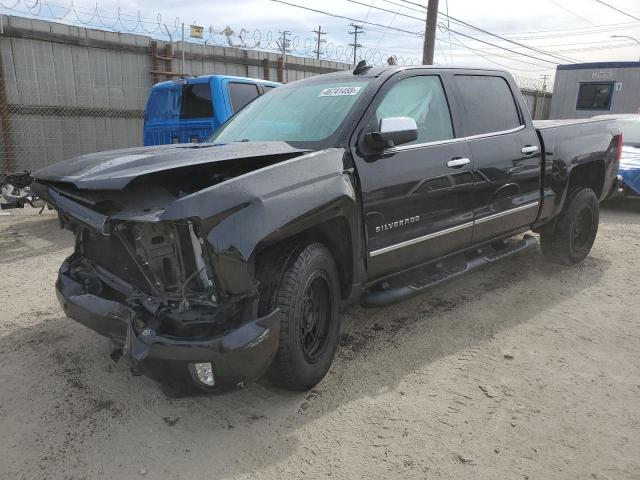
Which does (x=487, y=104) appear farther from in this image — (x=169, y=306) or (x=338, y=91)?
(x=169, y=306)

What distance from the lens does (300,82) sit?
13.9ft

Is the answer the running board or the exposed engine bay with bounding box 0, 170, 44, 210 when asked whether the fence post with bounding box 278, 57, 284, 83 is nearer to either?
the exposed engine bay with bounding box 0, 170, 44, 210

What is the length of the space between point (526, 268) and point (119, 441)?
4444 millimetres

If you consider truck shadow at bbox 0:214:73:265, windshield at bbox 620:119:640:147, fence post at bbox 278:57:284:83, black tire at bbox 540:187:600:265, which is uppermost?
fence post at bbox 278:57:284:83

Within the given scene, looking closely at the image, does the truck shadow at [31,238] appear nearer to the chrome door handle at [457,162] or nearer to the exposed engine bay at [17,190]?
the exposed engine bay at [17,190]

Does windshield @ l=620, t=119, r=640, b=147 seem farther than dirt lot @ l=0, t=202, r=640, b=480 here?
Yes

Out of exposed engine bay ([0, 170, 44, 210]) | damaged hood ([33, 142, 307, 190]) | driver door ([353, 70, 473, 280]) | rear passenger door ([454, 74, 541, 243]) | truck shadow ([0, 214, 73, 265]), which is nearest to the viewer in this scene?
damaged hood ([33, 142, 307, 190])

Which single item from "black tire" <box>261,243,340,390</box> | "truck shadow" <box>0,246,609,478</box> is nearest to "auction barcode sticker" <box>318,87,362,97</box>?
"black tire" <box>261,243,340,390</box>

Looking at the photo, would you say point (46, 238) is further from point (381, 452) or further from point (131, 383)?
point (381, 452)

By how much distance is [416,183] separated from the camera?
358 cm

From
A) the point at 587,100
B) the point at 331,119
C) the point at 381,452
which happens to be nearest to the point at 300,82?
the point at 331,119

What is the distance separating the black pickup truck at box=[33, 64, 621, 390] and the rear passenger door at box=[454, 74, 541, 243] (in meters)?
0.02

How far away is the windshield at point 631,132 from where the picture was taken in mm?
9961

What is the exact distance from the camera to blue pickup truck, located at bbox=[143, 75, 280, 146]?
7.36 m
